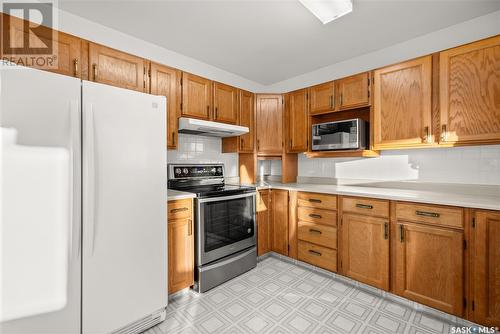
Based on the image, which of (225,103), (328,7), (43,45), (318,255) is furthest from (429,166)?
(43,45)

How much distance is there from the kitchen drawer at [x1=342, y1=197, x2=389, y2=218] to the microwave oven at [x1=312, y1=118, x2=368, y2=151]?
0.60 metres

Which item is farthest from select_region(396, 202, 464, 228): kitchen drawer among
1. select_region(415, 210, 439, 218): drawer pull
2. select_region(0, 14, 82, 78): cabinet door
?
select_region(0, 14, 82, 78): cabinet door

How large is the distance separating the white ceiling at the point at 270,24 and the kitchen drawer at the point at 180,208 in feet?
5.35

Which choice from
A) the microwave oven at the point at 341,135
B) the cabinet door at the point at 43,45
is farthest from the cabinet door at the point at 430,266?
the cabinet door at the point at 43,45

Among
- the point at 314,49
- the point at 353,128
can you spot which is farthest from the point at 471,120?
the point at 314,49

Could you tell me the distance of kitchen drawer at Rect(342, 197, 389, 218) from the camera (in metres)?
2.06

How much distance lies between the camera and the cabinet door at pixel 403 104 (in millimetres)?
2129

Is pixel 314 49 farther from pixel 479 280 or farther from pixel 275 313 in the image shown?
pixel 275 313

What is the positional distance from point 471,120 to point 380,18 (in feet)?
3.77

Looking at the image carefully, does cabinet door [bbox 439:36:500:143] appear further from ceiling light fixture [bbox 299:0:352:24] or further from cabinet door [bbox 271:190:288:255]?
cabinet door [bbox 271:190:288:255]

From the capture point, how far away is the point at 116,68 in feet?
6.74

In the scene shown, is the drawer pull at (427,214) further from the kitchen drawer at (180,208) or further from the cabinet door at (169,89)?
the cabinet door at (169,89)

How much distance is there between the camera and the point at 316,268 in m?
2.56

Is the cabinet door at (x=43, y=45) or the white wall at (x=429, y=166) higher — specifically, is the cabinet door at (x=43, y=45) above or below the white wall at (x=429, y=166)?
above
